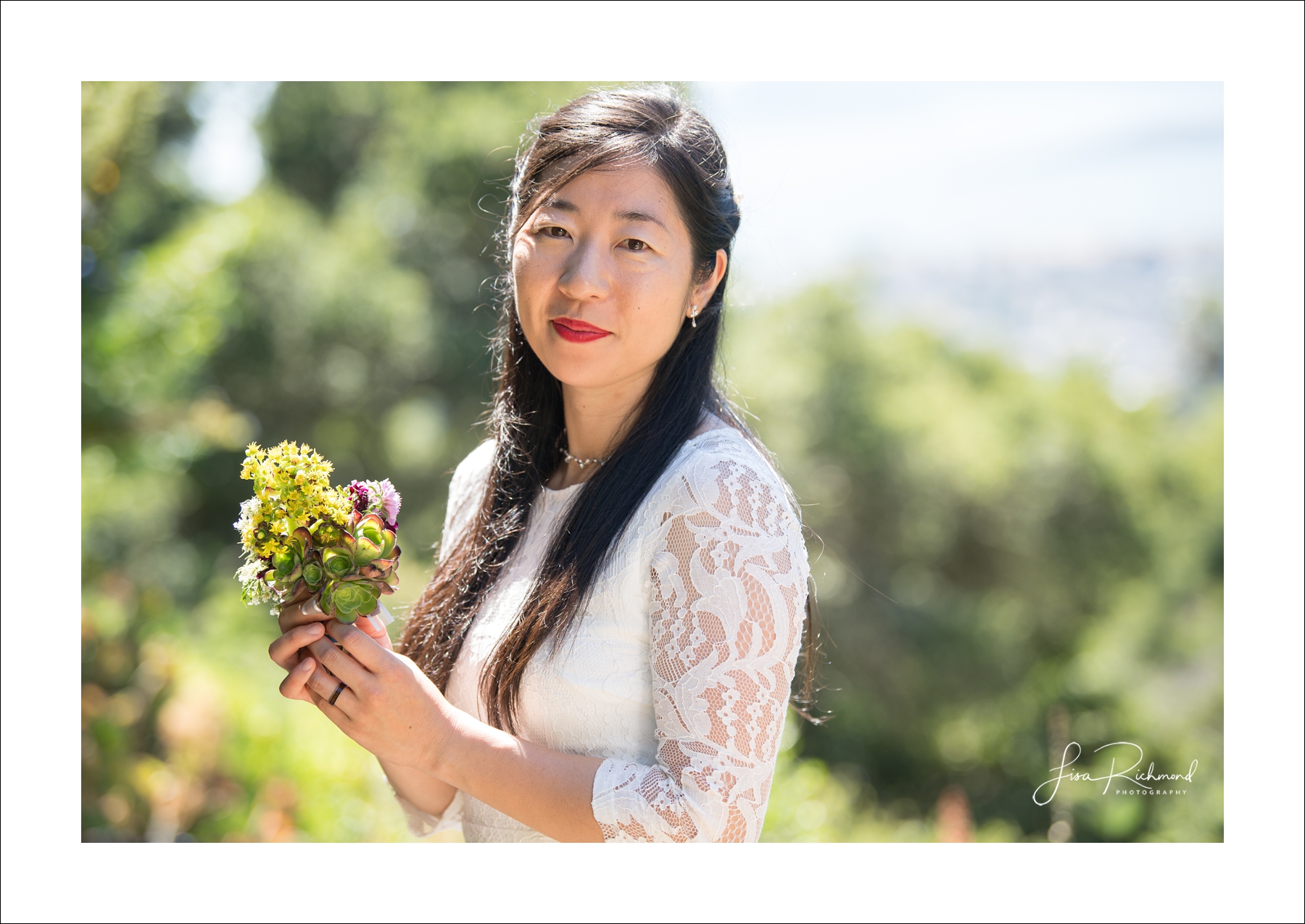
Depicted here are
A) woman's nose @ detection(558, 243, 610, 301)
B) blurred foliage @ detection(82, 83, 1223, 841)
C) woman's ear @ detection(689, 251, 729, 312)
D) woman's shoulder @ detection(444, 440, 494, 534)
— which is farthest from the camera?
blurred foliage @ detection(82, 83, 1223, 841)

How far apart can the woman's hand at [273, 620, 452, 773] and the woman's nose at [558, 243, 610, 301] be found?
59 centimetres

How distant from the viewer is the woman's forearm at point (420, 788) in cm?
167

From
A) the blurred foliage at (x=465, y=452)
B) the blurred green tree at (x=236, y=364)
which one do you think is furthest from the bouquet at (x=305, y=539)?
the blurred foliage at (x=465, y=452)

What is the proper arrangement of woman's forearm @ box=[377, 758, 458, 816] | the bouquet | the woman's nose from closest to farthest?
the bouquet → the woman's nose → woman's forearm @ box=[377, 758, 458, 816]

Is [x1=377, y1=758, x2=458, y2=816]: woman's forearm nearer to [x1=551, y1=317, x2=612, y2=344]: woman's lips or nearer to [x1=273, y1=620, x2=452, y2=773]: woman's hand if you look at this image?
[x1=273, y1=620, x2=452, y2=773]: woman's hand

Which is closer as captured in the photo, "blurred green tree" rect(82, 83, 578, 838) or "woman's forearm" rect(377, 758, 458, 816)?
"woman's forearm" rect(377, 758, 458, 816)

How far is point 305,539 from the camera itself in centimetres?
131

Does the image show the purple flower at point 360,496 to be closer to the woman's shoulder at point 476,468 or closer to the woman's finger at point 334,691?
the woman's finger at point 334,691

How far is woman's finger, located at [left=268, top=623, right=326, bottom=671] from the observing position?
1.30m

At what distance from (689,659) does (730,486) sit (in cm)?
25

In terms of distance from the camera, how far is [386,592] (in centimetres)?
138

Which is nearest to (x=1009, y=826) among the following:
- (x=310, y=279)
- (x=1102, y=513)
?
(x=1102, y=513)

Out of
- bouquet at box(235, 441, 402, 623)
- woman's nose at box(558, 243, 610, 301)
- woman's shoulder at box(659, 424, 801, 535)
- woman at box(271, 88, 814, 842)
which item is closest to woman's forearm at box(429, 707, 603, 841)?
woman at box(271, 88, 814, 842)
